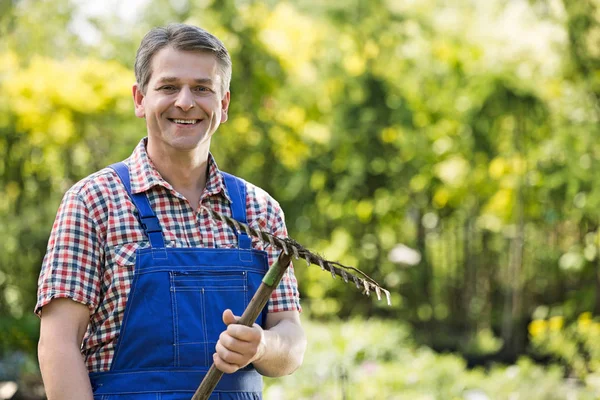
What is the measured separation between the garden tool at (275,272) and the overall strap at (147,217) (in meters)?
0.24

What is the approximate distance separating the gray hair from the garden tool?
Answer: 17.0 inches

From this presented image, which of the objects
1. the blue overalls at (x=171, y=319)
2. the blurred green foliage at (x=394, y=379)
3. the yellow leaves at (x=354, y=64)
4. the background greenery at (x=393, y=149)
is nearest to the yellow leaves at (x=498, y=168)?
the background greenery at (x=393, y=149)

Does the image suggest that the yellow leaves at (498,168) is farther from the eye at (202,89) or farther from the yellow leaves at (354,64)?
the eye at (202,89)

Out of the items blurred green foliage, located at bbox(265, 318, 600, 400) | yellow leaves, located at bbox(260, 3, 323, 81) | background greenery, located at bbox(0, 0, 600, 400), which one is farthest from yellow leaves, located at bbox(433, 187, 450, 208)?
blurred green foliage, located at bbox(265, 318, 600, 400)

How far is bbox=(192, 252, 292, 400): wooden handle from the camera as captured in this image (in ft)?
4.93

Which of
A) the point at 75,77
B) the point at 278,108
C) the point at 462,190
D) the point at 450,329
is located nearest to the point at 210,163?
the point at 75,77

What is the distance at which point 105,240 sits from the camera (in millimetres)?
1690

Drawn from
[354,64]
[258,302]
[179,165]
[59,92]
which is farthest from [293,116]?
[258,302]

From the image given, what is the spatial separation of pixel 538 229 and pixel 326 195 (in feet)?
8.07

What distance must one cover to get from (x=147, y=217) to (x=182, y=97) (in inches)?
10.4

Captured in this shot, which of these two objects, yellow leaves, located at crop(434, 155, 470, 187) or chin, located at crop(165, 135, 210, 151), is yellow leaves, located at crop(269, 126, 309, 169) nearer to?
yellow leaves, located at crop(434, 155, 470, 187)

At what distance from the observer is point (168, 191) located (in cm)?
180

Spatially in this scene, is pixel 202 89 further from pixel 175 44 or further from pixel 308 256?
pixel 308 256

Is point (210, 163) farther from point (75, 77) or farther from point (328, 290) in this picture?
point (328, 290)
